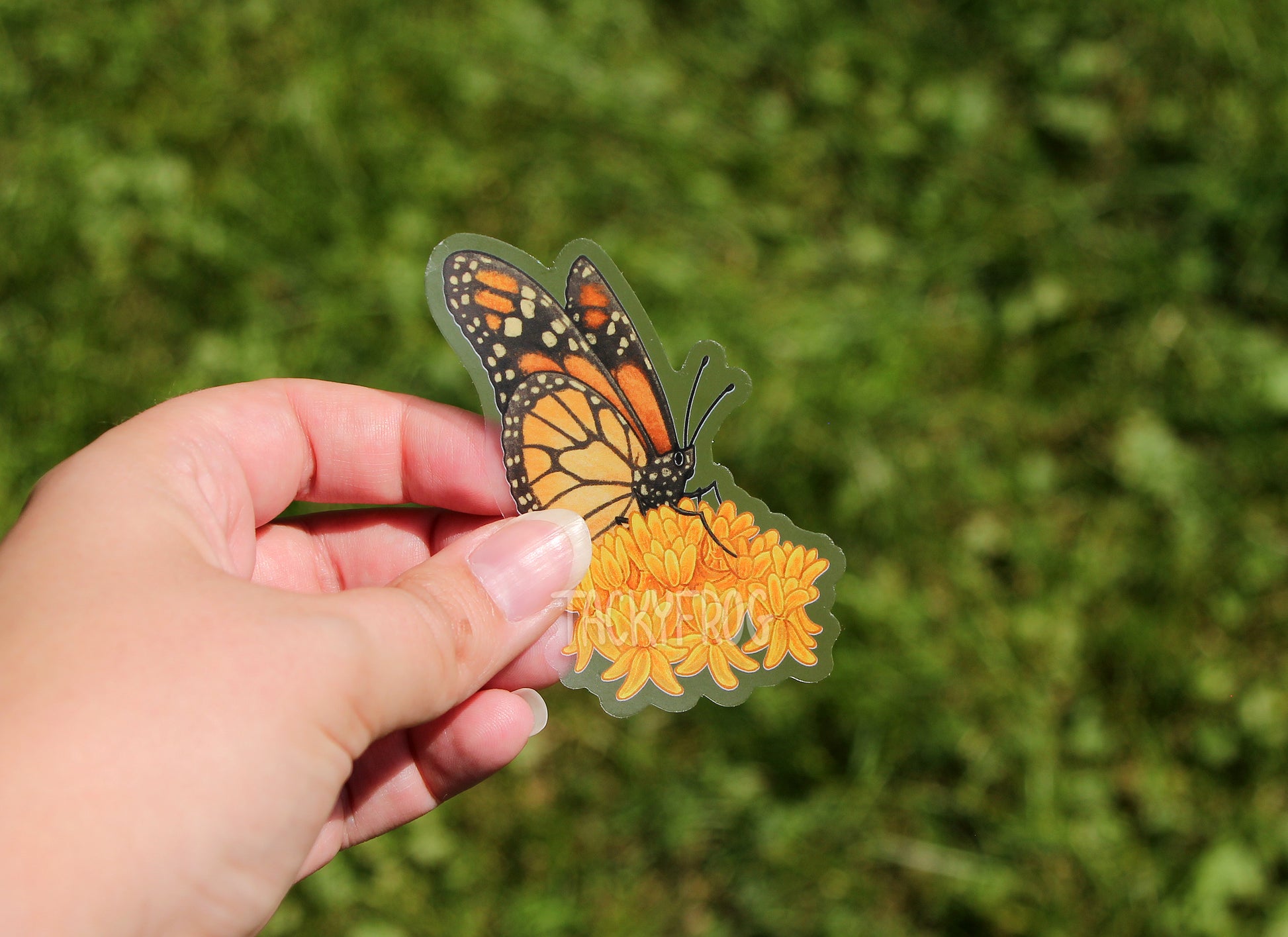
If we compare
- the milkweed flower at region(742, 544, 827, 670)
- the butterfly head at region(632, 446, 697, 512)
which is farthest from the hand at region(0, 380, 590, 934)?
the milkweed flower at region(742, 544, 827, 670)

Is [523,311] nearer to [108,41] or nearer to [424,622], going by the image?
[424,622]

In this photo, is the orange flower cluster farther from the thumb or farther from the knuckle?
the knuckle

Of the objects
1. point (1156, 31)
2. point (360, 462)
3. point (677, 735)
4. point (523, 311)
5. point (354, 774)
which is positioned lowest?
point (677, 735)

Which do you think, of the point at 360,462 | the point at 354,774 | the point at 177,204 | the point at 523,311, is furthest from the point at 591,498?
the point at 177,204

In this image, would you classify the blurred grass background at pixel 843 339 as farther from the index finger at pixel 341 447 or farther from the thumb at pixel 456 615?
the thumb at pixel 456 615

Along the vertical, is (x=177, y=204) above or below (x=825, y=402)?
above

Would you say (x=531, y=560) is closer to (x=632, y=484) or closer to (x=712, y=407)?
(x=632, y=484)
